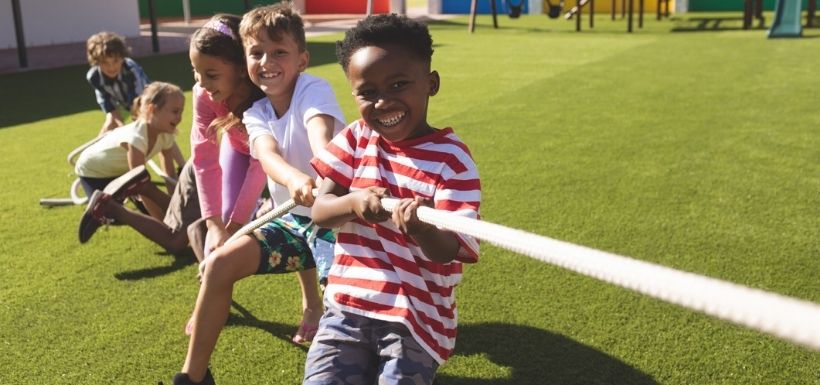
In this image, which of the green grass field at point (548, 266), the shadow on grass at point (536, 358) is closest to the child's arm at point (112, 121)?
the green grass field at point (548, 266)

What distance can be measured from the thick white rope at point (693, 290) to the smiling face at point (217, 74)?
1.94 m

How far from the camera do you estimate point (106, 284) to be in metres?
4.22

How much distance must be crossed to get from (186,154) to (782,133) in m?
5.29

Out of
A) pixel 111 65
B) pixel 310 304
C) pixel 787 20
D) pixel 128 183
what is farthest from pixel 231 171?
pixel 787 20

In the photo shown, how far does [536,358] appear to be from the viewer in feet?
10.6

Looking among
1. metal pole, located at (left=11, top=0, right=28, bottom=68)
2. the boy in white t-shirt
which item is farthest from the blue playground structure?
the boy in white t-shirt

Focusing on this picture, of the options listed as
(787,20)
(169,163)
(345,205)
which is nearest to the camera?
(345,205)

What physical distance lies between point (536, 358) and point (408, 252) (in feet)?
3.93

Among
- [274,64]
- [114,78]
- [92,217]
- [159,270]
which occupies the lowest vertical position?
[159,270]

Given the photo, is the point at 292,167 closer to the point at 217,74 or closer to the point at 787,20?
the point at 217,74

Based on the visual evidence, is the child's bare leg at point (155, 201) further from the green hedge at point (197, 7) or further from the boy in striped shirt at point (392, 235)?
the green hedge at point (197, 7)

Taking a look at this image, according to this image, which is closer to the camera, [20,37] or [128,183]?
[128,183]

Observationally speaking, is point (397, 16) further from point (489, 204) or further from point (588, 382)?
point (489, 204)

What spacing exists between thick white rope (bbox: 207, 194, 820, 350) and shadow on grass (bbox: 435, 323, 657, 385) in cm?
160
